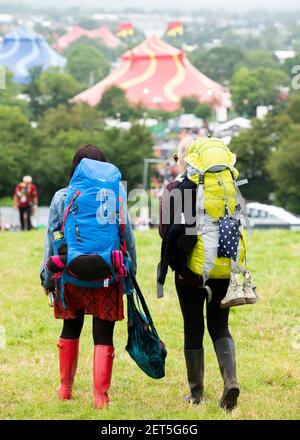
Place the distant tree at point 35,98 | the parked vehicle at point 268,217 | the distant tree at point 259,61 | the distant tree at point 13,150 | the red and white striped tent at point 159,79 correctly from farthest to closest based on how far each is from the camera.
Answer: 1. the distant tree at point 259,61
2. the red and white striped tent at point 159,79
3. the distant tree at point 35,98
4. the distant tree at point 13,150
5. the parked vehicle at point 268,217

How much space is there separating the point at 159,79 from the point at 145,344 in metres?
104

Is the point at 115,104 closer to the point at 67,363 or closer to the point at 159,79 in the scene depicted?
the point at 159,79

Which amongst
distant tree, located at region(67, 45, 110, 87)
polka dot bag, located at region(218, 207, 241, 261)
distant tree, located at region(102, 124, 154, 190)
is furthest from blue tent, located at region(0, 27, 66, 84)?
polka dot bag, located at region(218, 207, 241, 261)

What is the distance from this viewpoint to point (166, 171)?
59.7 m

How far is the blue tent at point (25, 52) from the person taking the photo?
455 feet

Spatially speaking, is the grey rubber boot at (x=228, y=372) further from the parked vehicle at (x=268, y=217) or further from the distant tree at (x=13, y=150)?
the distant tree at (x=13, y=150)

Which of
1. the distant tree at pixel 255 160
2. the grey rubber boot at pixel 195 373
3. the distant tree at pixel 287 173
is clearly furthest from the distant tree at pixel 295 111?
the grey rubber boot at pixel 195 373

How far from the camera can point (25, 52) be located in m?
144

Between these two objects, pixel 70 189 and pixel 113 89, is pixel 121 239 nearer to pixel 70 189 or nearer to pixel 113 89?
pixel 70 189

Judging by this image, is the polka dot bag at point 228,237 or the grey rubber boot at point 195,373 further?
the grey rubber boot at point 195,373

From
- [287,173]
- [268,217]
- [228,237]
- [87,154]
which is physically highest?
[87,154]

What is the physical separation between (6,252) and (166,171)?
4798 centimetres

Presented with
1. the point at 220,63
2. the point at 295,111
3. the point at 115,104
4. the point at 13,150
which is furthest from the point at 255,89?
the point at 13,150

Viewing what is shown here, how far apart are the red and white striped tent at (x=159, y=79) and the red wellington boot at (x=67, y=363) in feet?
307
